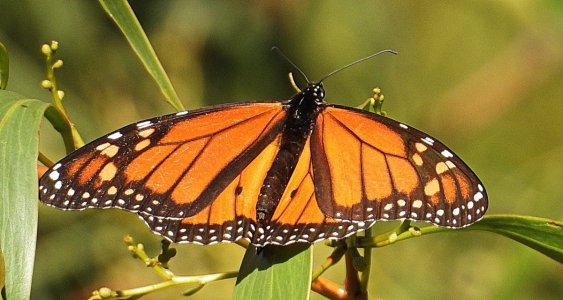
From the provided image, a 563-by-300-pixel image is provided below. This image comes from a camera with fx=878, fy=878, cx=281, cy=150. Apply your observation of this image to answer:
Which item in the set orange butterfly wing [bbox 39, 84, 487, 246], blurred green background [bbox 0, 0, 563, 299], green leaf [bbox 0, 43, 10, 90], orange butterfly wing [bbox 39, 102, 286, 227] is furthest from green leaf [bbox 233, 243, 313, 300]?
blurred green background [bbox 0, 0, 563, 299]

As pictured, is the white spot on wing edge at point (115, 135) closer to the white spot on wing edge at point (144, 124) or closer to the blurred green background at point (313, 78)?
the white spot on wing edge at point (144, 124)

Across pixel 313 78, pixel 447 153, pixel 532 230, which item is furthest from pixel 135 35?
pixel 313 78

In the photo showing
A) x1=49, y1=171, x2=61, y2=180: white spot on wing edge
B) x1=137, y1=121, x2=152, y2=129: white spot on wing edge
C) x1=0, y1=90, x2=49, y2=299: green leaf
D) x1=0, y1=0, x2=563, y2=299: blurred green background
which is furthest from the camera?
x1=0, y1=0, x2=563, y2=299: blurred green background

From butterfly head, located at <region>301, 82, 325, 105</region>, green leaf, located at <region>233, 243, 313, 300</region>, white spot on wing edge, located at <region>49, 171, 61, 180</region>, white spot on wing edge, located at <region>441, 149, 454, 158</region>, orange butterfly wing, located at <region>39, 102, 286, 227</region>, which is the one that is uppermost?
butterfly head, located at <region>301, 82, 325, 105</region>

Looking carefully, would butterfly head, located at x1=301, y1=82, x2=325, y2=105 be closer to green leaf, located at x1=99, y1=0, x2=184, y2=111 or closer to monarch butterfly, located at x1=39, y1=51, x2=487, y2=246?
monarch butterfly, located at x1=39, y1=51, x2=487, y2=246

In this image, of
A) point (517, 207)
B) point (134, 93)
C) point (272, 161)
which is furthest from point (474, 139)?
point (272, 161)
